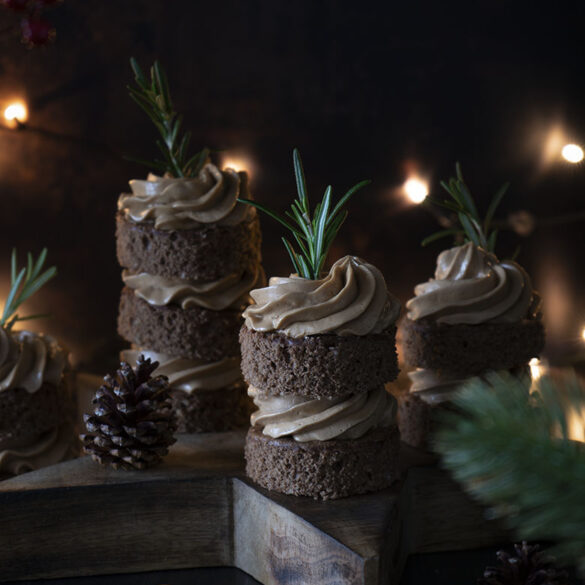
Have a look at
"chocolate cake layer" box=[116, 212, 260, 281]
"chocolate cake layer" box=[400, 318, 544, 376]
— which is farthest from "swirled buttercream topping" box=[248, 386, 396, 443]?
"chocolate cake layer" box=[116, 212, 260, 281]

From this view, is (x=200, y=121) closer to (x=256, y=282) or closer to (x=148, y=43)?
(x=148, y=43)

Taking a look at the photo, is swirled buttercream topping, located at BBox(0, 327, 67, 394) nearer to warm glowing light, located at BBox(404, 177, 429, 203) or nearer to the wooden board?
Answer: the wooden board

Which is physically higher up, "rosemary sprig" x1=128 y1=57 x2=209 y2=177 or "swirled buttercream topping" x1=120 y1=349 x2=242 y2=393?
"rosemary sprig" x1=128 y1=57 x2=209 y2=177

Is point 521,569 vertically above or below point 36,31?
below

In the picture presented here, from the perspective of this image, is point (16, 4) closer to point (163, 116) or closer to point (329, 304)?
point (163, 116)

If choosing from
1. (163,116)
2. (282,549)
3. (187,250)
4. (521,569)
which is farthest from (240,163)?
(521,569)

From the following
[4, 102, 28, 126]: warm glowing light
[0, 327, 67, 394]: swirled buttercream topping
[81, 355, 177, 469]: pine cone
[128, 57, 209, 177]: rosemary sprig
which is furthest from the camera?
[4, 102, 28, 126]: warm glowing light
